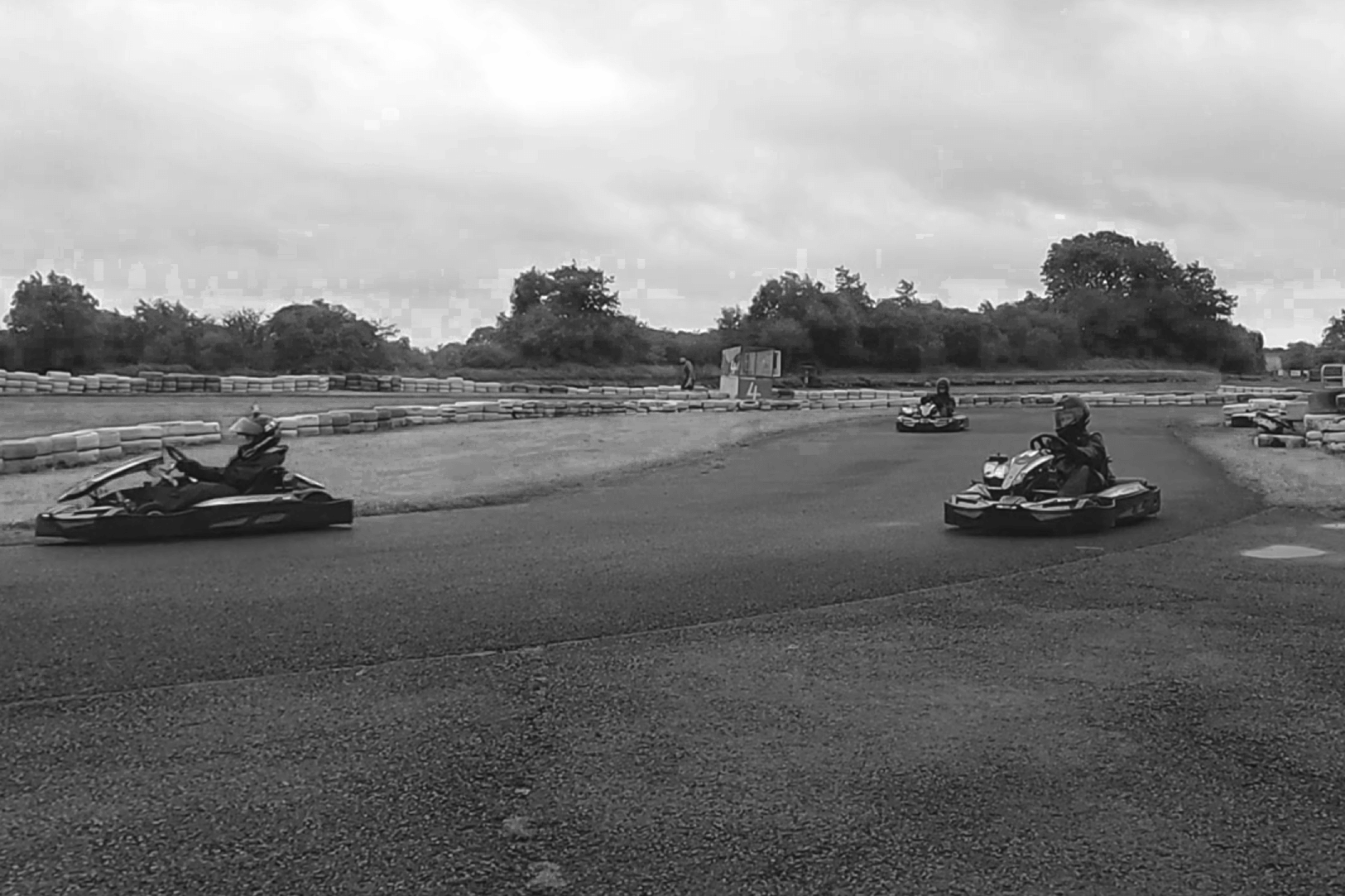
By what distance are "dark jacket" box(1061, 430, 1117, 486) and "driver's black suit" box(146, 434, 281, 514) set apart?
7537mm

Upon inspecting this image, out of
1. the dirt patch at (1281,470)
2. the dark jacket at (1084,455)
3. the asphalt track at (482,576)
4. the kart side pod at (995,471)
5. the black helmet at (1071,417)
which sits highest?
the black helmet at (1071,417)

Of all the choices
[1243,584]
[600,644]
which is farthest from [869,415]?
[600,644]

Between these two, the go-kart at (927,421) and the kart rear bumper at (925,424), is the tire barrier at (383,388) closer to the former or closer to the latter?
A: the go-kart at (927,421)

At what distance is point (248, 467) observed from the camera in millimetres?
11062

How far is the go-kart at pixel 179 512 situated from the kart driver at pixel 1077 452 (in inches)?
271

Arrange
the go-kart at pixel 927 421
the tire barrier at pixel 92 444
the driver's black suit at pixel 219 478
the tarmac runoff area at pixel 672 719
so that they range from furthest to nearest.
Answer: the go-kart at pixel 927 421
the tire barrier at pixel 92 444
the driver's black suit at pixel 219 478
the tarmac runoff area at pixel 672 719

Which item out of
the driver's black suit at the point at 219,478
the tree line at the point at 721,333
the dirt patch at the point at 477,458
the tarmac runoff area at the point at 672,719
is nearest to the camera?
the tarmac runoff area at the point at 672,719

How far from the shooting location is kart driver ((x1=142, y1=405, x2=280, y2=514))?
410 inches

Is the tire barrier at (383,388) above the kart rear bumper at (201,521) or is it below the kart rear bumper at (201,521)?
above

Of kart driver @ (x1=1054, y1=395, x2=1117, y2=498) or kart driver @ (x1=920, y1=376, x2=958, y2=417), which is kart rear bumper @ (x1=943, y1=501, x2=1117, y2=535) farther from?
kart driver @ (x1=920, y1=376, x2=958, y2=417)

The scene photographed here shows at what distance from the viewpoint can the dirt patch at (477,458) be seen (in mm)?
13977

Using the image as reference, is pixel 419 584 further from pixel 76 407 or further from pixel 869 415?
pixel 869 415

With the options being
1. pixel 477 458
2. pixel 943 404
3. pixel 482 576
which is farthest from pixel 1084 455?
pixel 943 404

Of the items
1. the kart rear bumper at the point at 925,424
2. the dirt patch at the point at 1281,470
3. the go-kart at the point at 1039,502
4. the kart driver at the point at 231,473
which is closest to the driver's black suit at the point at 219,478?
the kart driver at the point at 231,473
